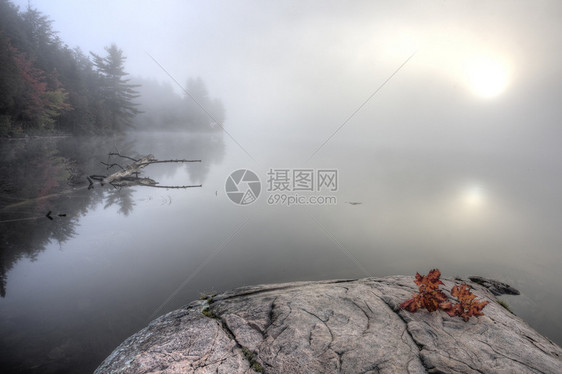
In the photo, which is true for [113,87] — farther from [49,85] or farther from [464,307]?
[464,307]

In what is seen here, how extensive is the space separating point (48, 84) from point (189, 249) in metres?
43.4

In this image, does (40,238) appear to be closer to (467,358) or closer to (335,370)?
(335,370)

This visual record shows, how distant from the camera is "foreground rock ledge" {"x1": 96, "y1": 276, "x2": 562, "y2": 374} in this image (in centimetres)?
303

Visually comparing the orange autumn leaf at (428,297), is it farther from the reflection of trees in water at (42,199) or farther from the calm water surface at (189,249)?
the reflection of trees in water at (42,199)

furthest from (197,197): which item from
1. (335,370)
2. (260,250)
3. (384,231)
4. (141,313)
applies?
(335,370)

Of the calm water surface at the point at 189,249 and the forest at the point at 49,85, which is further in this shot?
the forest at the point at 49,85

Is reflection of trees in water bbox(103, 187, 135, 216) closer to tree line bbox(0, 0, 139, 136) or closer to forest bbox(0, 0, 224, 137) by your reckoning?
forest bbox(0, 0, 224, 137)

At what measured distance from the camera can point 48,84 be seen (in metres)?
34.9

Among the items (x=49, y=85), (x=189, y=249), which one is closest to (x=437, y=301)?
(x=189, y=249)

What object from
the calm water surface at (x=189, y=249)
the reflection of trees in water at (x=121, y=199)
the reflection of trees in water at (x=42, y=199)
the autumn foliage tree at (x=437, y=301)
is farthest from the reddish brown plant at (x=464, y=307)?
the reflection of trees in water at (x=121, y=199)

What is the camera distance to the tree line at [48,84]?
2567 cm

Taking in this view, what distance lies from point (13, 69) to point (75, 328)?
3410 cm

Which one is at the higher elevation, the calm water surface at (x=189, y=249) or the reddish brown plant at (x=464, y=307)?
the reddish brown plant at (x=464, y=307)

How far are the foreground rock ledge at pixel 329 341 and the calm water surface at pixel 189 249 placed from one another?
A: 6.05 ft
